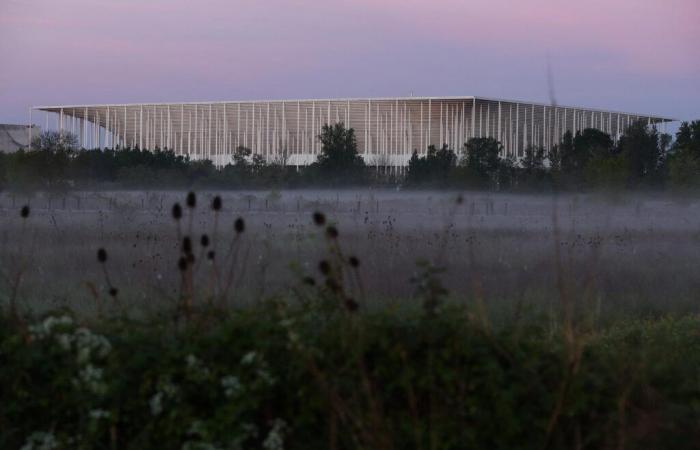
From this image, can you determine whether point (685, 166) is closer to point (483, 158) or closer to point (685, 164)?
point (685, 164)

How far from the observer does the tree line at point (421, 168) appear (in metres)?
31.1

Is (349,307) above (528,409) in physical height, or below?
above

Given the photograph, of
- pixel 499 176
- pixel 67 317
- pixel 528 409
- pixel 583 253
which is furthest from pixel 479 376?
pixel 499 176

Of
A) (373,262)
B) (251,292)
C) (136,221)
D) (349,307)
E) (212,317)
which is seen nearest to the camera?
(349,307)

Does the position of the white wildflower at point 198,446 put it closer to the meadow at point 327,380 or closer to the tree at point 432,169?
the meadow at point 327,380

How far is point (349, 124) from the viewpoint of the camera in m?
51.5

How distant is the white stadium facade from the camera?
50.4 m

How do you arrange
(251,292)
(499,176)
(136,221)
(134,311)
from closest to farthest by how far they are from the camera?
(134,311) → (251,292) → (136,221) → (499,176)

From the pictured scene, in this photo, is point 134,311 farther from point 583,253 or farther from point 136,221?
point 136,221

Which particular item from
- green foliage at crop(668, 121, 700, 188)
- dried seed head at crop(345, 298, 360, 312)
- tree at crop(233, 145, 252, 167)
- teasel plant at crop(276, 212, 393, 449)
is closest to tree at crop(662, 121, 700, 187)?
green foliage at crop(668, 121, 700, 188)

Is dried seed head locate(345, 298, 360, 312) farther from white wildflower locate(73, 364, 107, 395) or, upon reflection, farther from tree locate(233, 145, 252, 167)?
tree locate(233, 145, 252, 167)

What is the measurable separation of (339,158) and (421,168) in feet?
14.9

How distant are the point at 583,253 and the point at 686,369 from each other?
9.20 m

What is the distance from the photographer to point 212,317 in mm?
5109
